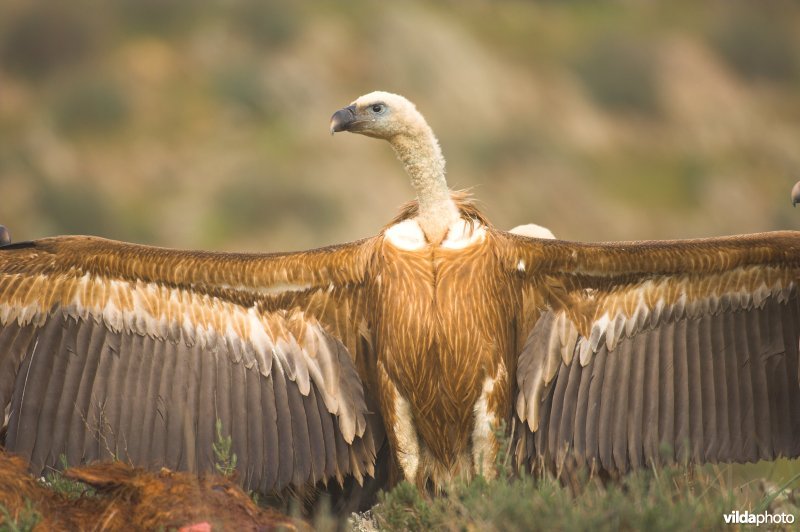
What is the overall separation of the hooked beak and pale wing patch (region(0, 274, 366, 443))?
112 cm

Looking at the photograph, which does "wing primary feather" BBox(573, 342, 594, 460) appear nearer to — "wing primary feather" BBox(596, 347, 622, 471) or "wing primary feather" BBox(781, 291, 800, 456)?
"wing primary feather" BBox(596, 347, 622, 471)

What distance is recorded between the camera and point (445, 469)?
7.59 metres

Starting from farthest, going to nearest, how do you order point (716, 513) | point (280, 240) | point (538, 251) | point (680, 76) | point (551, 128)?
point (680, 76)
point (551, 128)
point (280, 240)
point (538, 251)
point (716, 513)

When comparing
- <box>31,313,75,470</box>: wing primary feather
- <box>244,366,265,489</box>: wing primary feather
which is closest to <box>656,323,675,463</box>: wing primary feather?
<box>244,366,265,489</box>: wing primary feather

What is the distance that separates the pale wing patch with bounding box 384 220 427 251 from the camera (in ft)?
24.4

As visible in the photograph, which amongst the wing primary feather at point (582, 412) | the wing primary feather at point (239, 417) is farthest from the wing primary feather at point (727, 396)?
the wing primary feather at point (239, 417)

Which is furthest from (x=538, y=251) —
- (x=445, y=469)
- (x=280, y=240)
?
(x=280, y=240)

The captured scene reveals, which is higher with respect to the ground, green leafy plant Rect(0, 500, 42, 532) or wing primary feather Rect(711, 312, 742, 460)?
wing primary feather Rect(711, 312, 742, 460)

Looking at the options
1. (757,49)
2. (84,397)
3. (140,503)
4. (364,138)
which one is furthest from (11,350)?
(757,49)

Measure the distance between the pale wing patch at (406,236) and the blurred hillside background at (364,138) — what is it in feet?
53.6

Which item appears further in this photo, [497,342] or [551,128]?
[551,128]

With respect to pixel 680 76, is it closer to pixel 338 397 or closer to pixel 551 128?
pixel 551 128

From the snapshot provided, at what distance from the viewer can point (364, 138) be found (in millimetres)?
27578

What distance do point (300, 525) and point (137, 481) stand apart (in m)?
0.84
